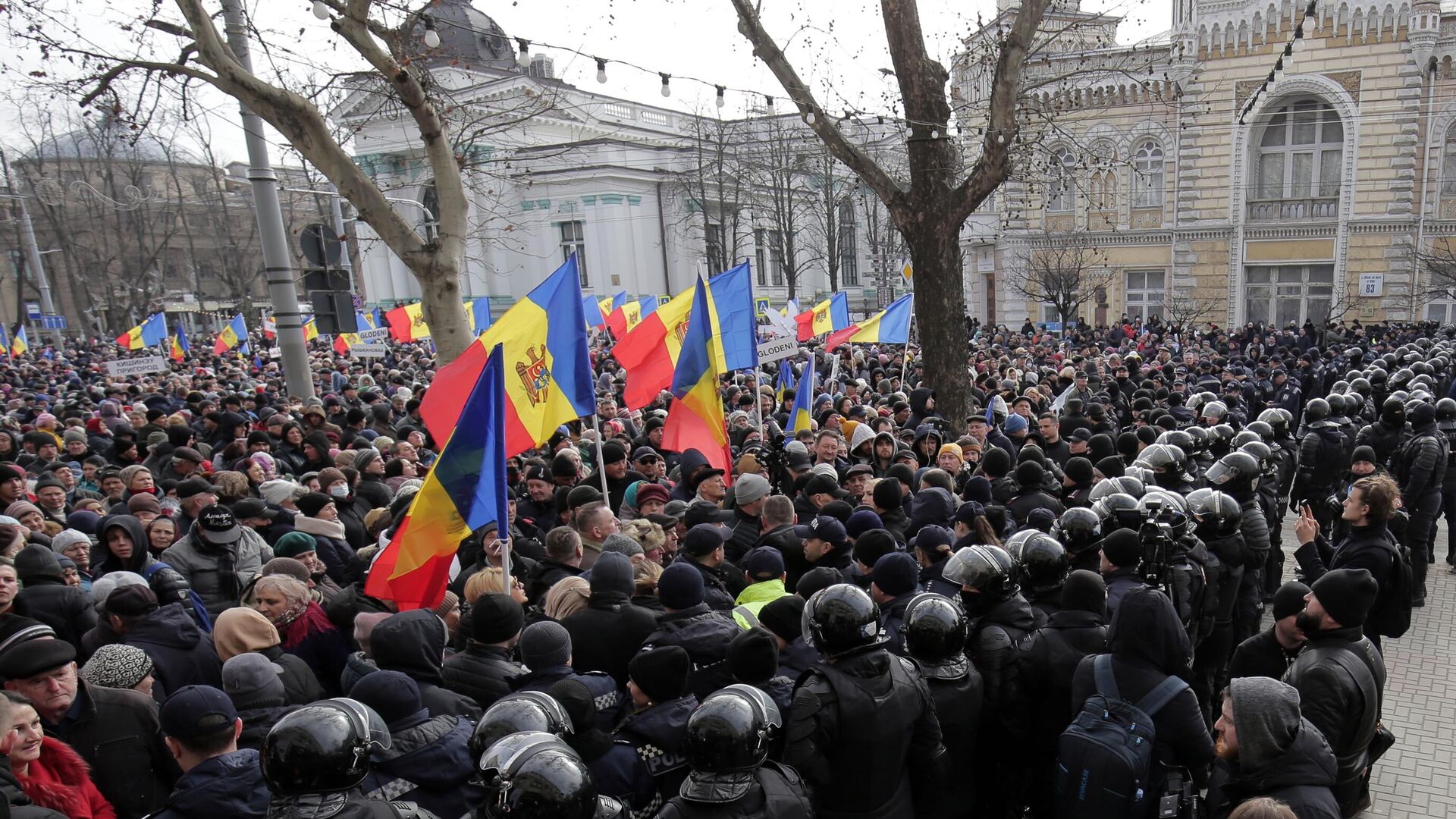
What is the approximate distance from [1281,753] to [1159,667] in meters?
0.60

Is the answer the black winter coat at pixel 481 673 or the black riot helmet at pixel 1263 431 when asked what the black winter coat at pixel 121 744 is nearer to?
the black winter coat at pixel 481 673

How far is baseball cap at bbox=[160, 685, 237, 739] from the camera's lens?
279 centimetres

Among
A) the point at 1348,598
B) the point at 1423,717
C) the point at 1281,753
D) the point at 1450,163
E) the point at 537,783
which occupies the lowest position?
the point at 1423,717

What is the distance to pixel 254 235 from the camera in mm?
57625

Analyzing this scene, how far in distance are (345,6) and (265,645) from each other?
283 inches

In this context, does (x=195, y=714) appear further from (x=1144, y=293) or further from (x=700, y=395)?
(x=1144, y=293)

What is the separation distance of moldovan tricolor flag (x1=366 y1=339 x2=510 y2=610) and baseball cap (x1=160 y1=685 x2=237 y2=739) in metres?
1.61

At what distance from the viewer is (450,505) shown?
471 centimetres

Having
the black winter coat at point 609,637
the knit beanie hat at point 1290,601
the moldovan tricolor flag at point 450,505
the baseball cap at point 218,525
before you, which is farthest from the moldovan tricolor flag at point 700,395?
the knit beanie hat at point 1290,601

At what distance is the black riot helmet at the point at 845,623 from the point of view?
3131 mm

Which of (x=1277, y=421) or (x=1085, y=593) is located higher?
(x=1085, y=593)

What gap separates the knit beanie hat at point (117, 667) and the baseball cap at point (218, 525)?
2.01 m

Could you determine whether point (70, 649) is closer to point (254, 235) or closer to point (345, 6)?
point (345, 6)

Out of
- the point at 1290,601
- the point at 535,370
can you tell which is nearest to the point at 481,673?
the point at 535,370
